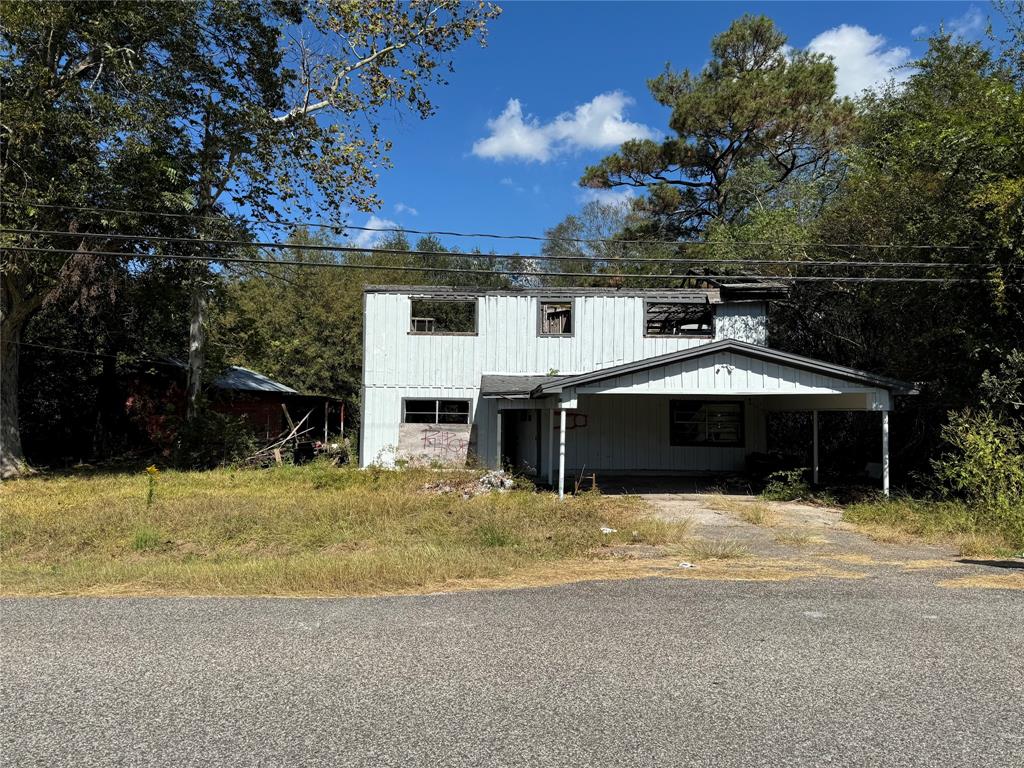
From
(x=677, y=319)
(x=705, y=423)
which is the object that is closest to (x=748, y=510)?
(x=705, y=423)

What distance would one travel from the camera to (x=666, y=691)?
13.4ft

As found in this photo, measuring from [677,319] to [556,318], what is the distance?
12.2 feet

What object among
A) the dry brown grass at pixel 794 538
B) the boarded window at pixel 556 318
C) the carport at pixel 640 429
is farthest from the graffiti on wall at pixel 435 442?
the dry brown grass at pixel 794 538

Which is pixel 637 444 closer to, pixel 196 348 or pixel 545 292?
pixel 545 292

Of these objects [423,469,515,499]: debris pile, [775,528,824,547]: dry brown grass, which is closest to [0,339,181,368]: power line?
[423,469,515,499]: debris pile

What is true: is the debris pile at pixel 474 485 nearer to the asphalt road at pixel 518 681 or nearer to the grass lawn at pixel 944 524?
the grass lawn at pixel 944 524

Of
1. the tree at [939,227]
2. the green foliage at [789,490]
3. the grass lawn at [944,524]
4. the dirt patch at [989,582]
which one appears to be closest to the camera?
the dirt patch at [989,582]

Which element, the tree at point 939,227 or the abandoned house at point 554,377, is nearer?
the tree at point 939,227

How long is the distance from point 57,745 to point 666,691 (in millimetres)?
3307

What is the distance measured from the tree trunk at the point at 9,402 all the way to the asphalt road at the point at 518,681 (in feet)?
51.0

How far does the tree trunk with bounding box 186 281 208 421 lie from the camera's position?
829 inches

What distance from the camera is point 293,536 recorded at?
988 centimetres

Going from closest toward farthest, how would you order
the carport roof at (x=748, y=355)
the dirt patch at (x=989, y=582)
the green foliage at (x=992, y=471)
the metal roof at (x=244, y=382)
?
1. the dirt patch at (x=989, y=582)
2. the green foliage at (x=992, y=471)
3. the carport roof at (x=748, y=355)
4. the metal roof at (x=244, y=382)

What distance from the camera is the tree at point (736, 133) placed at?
26.6 m
